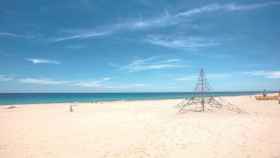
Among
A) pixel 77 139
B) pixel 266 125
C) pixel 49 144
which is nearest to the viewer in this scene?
pixel 49 144

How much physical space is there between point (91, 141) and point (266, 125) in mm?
8563

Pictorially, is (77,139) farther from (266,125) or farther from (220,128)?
(266,125)

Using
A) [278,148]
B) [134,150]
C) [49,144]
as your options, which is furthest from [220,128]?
[49,144]

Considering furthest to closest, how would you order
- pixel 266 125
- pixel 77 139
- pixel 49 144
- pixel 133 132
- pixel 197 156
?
pixel 266 125 < pixel 133 132 < pixel 77 139 < pixel 49 144 < pixel 197 156

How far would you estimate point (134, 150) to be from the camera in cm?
660

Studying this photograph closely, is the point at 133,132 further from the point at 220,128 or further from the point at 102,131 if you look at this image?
the point at 220,128

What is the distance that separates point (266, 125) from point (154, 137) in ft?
20.0

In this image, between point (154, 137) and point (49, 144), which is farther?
point (154, 137)

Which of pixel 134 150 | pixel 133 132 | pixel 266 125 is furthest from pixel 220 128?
pixel 134 150

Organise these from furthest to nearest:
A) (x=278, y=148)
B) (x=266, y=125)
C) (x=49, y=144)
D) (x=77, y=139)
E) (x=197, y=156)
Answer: (x=266, y=125) → (x=77, y=139) → (x=49, y=144) → (x=278, y=148) → (x=197, y=156)

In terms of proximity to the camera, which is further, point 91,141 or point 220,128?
Answer: point 220,128

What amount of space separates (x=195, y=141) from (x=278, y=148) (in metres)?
2.61

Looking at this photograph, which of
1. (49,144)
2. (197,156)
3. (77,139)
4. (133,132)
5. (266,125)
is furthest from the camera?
(266,125)

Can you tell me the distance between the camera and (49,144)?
750 centimetres
